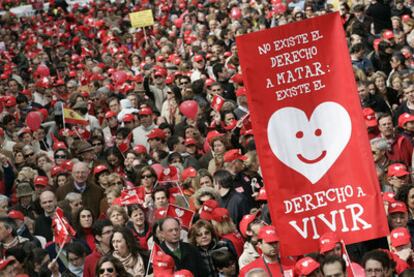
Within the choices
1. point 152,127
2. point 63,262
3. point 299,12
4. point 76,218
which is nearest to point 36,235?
point 76,218

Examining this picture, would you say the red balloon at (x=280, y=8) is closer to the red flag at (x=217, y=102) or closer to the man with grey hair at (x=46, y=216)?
the red flag at (x=217, y=102)

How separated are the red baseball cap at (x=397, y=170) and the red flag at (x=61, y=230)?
11.3ft

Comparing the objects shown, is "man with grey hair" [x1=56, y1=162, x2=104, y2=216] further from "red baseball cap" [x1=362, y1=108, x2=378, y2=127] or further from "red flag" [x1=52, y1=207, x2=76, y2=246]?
"red baseball cap" [x1=362, y1=108, x2=378, y2=127]

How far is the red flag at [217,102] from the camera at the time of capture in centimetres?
1747

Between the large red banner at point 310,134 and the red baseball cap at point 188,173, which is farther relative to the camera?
the red baseball cap at point 188,173

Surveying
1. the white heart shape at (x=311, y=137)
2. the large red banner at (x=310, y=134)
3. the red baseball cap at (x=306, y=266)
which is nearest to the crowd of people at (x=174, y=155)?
the red baseball cap at (x=306, y=266)

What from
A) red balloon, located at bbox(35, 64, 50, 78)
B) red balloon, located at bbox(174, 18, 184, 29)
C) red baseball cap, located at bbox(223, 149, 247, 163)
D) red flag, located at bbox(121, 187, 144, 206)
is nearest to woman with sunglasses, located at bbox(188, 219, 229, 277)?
red flag, located at bbox(121, 187, 144, 206)

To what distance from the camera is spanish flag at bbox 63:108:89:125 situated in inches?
763

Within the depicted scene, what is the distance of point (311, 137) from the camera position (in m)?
8.29

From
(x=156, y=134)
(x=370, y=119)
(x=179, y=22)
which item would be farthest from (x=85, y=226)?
(x=179, y=22)

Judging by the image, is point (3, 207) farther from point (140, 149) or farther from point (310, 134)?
point (310, 134)

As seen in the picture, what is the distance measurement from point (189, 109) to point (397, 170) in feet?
20.4

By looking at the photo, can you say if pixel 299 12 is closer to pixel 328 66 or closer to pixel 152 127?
pixel 152 127

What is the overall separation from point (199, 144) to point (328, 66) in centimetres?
819
